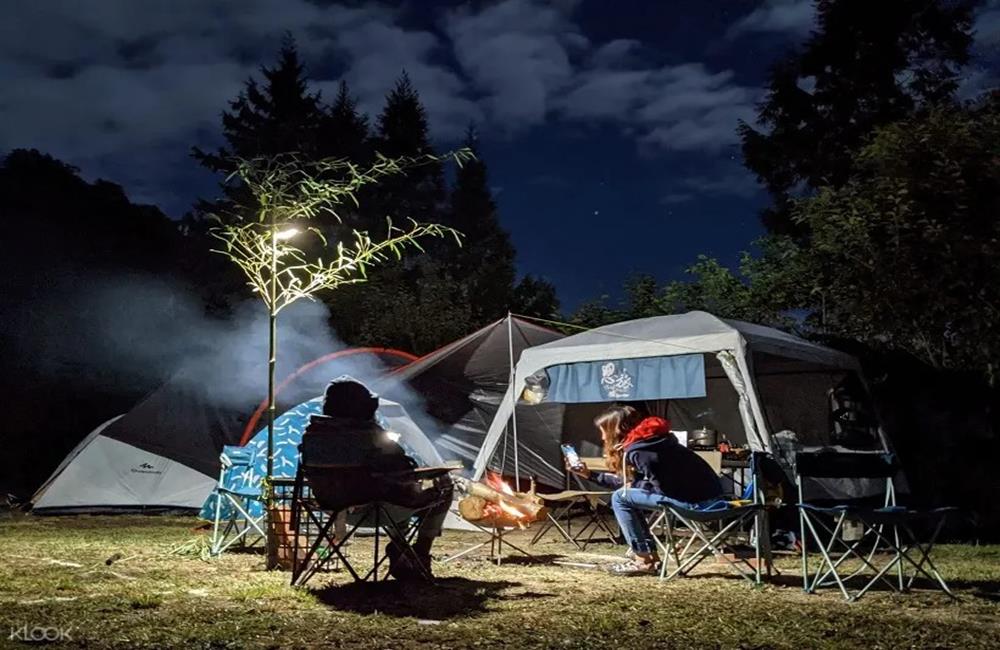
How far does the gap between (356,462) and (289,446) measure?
2.73 meters

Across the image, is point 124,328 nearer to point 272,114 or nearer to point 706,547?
point 272,114

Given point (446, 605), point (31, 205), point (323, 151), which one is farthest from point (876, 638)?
point (323, 151)

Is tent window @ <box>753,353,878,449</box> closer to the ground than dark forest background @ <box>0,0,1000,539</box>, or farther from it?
closer to the ground

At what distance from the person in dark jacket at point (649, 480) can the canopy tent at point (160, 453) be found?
4.64 m

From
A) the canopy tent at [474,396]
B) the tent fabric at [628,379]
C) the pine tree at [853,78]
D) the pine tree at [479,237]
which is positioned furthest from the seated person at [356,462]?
the pine tree at [479,237]

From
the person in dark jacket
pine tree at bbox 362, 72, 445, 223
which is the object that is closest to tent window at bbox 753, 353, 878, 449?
the person in dark jacket

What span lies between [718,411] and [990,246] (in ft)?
8.98

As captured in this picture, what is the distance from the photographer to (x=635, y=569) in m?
5.19

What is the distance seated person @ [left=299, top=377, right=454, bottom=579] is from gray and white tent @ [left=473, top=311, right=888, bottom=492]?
8.39ft

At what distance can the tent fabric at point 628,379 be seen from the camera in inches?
260

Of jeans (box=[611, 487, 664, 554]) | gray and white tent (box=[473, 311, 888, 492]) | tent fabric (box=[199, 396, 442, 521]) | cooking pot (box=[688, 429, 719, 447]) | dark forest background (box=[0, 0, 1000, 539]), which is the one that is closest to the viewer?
jeans (box=[611, 487, 664, 554])

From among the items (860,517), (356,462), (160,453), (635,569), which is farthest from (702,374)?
(160,453)

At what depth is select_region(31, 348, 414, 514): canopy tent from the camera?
28.7 ft

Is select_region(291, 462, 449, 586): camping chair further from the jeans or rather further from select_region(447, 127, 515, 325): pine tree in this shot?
select_region(447, 127, 515, 325): pine tree
